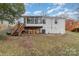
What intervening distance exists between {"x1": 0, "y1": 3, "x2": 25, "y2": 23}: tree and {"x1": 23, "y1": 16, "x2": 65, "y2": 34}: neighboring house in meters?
0.08

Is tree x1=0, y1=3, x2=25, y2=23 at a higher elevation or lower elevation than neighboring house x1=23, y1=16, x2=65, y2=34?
higher

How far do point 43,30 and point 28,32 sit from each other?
5.4 inches

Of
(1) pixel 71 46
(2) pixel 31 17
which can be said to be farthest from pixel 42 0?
(1) pixel 71 46

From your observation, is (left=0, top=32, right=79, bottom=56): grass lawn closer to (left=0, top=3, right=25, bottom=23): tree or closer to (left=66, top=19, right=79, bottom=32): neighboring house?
(left=66, top=19, right=79, bottom=32): neighboring house

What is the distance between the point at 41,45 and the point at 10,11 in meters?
0.42

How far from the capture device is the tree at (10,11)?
16.2 ft

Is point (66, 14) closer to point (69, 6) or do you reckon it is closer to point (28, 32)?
point (69, 6)

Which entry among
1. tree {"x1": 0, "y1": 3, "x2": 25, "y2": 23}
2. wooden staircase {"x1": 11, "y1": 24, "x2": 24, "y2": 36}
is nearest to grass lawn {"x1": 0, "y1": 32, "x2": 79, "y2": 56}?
wooden staircase {"x1": 11, "y1": 24, "x2": 24, "y2": 36}

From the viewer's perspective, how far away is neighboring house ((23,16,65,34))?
4941 mm

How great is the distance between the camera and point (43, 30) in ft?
16.3

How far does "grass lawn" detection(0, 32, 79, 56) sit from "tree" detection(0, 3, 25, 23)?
181 millimetres

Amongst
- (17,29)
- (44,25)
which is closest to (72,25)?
(44,25)

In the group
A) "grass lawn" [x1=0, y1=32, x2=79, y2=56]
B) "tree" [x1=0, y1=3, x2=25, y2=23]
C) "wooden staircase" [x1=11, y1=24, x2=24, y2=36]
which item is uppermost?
"tree" [x1=0, y1=3, x2=25, y2=23]

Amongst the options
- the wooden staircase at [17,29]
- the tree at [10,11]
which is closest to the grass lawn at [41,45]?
the wooden staircase at [17,29]
